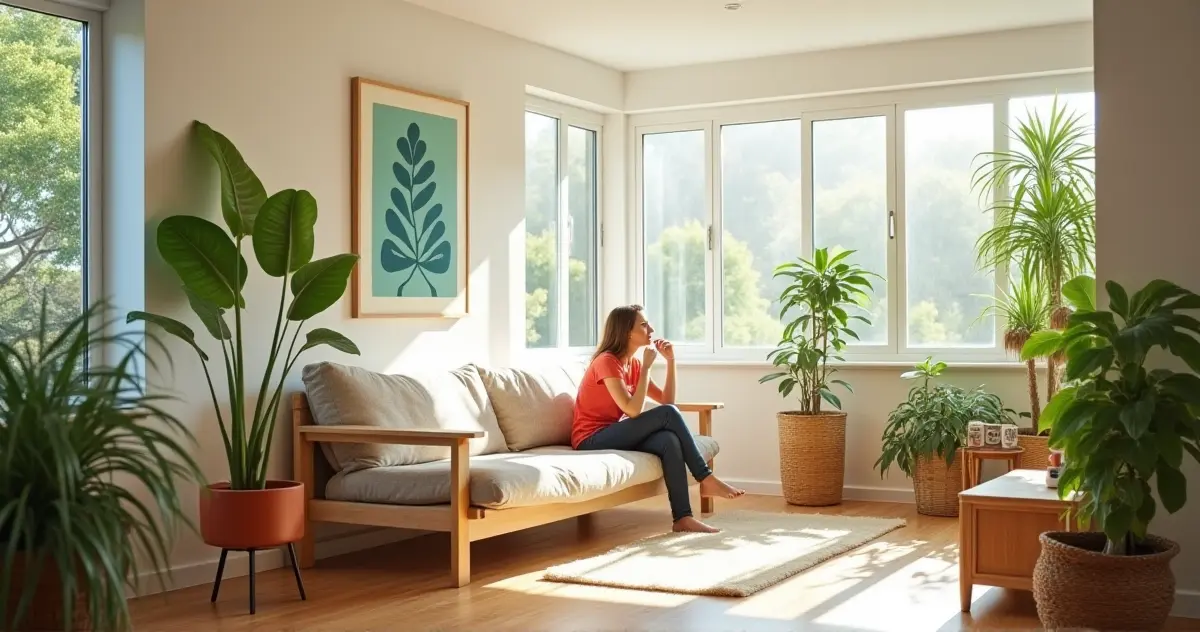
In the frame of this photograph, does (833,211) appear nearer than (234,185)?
Answer: No

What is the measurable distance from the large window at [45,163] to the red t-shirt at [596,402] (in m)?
2.28

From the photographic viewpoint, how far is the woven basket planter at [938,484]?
6.35 metres

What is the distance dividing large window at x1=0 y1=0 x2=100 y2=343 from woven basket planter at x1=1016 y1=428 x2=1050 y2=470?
4.28 meters

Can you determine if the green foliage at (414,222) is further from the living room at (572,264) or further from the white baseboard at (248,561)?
the white baseboard at (248,561)

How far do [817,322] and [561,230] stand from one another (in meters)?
1.56

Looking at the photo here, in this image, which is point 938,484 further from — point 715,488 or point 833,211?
point 833,211

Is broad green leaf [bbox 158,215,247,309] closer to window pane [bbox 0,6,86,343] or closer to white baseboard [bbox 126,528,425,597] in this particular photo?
A: window pane [bbox 0,6,86,343]

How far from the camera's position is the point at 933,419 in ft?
21.1

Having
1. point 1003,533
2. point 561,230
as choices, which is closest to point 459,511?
point 1003,533

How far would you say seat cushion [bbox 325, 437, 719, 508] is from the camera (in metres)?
4.69

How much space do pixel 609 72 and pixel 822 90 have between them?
1288mm

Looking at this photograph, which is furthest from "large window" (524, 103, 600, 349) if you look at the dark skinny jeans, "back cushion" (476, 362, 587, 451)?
the dark skinny jeans

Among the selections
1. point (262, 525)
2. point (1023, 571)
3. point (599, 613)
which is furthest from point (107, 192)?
point (1023, 571)

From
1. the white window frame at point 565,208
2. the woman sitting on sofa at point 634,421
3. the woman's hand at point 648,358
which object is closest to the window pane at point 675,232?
the white window frame at point 565,208
